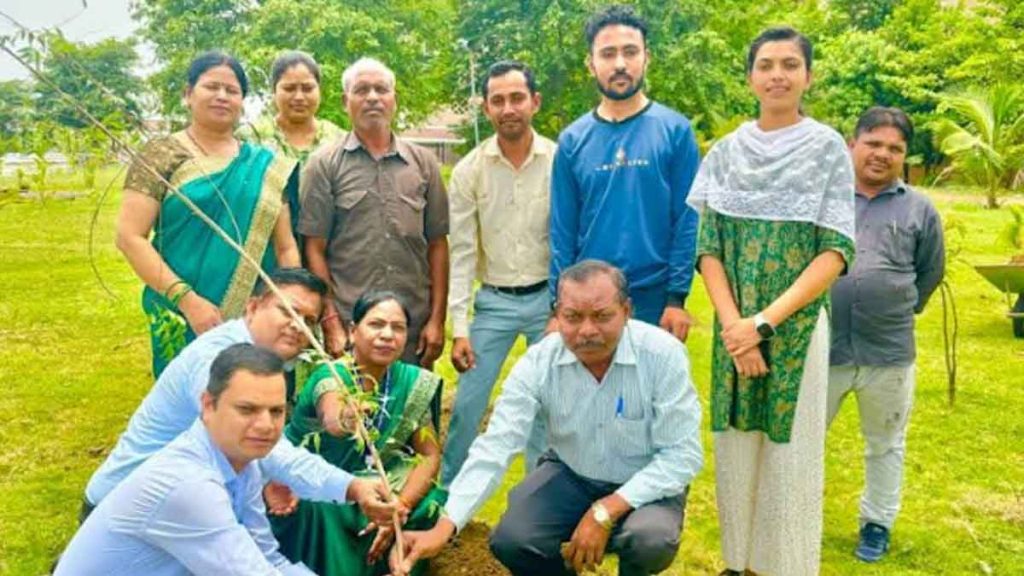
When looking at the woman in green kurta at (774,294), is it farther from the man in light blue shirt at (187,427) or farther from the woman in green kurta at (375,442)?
the man in light blue shirt at (187,427)

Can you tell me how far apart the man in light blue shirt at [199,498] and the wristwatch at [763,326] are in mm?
1460

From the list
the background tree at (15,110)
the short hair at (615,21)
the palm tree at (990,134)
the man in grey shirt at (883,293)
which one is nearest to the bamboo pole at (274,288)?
the background tree at (15,110)

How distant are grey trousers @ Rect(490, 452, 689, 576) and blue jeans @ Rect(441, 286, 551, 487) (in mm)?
861

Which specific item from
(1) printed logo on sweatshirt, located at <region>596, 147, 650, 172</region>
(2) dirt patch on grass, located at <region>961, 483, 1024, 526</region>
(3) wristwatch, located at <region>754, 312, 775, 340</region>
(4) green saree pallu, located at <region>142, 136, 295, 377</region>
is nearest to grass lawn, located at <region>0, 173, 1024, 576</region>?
(2) dirt patch on grass, located at <region>961, 483, 1024, 526</region>

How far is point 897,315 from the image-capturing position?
11.9ft

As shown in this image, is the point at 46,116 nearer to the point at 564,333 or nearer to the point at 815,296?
the point at 564,333

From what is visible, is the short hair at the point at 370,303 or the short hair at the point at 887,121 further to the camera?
the short hair at the point at 887,121

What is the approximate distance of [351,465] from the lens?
11.0ft

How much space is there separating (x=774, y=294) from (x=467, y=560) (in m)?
1.50

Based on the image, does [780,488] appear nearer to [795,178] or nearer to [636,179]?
[795,178]

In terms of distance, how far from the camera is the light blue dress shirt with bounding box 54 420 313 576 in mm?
2268

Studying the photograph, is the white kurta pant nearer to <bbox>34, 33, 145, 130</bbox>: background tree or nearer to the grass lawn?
the grass lawn

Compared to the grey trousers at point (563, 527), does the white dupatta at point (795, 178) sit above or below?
above

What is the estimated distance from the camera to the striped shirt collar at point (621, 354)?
119 inches
